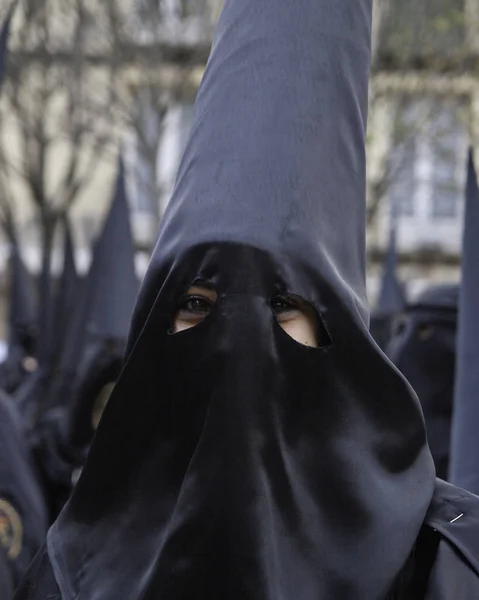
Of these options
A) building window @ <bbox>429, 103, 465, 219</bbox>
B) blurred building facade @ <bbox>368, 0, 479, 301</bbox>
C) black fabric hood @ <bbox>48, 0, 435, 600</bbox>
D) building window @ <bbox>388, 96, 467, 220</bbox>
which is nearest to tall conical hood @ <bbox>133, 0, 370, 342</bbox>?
black fabric hood @ <bbox>48, 0, 435, 600</bbox>

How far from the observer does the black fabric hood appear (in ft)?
6.13

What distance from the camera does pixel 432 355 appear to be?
521 cm

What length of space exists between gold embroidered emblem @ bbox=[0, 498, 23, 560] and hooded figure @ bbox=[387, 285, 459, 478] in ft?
5.97

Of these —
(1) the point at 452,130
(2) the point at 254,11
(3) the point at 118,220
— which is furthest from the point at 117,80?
(2) the point at 254,11

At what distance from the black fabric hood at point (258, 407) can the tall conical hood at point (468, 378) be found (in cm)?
135

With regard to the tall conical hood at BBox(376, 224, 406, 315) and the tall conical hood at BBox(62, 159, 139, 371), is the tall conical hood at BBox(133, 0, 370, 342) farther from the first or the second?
the tall conical hood at BBox(376, 224, 406, 315)

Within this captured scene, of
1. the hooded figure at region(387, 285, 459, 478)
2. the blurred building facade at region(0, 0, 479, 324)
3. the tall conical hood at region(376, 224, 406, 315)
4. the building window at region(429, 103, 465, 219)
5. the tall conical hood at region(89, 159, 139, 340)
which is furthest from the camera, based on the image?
the building window at region(429, 103, 465, 219)

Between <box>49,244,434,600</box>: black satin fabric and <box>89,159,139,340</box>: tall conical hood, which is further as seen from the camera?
<box>89,159,139,340</box>: tall conical hood

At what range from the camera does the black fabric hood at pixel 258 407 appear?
6.13ft

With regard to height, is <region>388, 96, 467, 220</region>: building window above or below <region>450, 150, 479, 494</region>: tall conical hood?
below

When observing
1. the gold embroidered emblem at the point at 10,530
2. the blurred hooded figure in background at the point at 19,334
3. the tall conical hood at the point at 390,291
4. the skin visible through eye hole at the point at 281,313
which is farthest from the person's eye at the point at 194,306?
the tall conical hood at the point at 390,291

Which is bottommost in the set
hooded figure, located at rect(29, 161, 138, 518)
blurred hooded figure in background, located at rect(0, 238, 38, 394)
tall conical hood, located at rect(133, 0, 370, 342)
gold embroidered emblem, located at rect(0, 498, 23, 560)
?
blurred hooded figure in background, located at rect(0, 238, 38, 394)

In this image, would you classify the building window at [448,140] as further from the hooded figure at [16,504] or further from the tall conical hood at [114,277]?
the hooded figure at [16,504]

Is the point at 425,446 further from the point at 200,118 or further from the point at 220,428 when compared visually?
the point at 200,118
